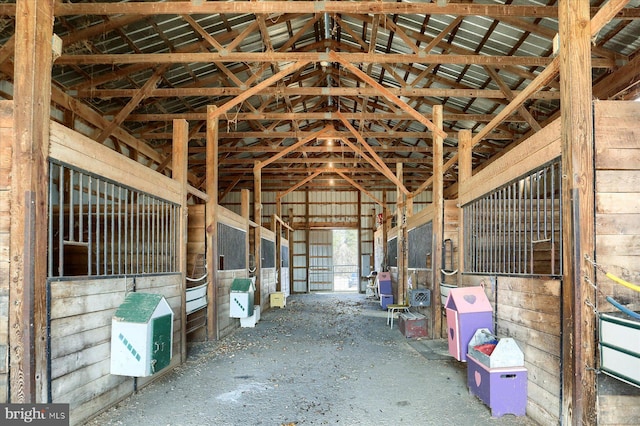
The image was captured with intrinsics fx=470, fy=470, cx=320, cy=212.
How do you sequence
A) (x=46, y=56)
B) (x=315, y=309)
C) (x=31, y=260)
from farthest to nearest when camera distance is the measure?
(x=315, y=309)
(x=46, y=56)
(x=31, y=260)

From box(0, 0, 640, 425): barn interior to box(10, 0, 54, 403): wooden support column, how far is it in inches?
0.6

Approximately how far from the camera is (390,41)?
10.0m

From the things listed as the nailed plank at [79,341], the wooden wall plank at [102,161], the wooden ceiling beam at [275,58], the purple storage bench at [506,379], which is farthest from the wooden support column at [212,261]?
the purple storage bench at [506,379]

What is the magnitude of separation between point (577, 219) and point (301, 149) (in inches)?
467

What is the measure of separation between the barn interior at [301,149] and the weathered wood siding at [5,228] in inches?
0.6

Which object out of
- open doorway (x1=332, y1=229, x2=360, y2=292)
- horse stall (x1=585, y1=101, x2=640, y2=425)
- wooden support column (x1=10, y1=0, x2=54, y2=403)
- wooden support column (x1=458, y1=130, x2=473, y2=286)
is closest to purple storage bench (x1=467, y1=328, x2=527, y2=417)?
horse stall (x1=585, y1=101, x2=640, y2=425)

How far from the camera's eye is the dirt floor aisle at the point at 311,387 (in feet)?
13.8

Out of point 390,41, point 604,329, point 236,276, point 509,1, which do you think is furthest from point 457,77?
point 604,329

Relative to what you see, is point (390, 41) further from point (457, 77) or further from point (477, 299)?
point (477, 299)

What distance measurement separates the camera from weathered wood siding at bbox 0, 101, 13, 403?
3342 mm

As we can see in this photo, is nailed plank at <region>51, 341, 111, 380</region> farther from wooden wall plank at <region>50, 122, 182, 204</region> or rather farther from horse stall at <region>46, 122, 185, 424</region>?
wooden wall plank at <region>50, 122, 182, 204</region>

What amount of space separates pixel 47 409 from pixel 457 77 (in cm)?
971

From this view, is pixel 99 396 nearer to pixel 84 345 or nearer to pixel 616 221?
pixel 84 345

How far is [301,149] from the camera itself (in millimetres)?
14789
